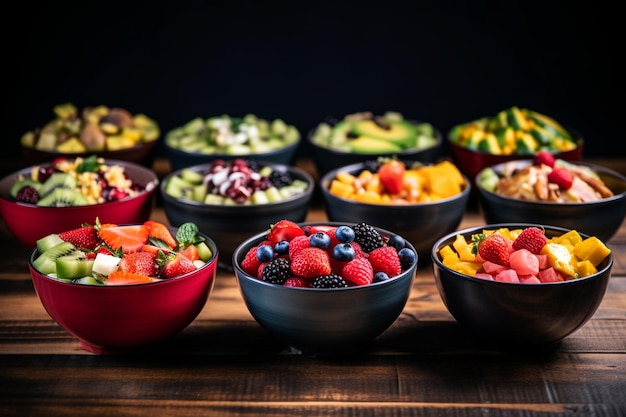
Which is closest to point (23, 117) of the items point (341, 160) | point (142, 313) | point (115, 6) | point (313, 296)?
A: point (115, 6)

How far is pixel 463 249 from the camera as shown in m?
2.17

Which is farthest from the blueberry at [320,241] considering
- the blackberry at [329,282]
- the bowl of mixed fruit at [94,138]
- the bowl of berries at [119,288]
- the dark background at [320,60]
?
the dark background at [320,60]

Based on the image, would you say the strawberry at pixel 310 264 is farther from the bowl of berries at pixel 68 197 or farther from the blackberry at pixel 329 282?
the bowl of berries at pixel 68 197

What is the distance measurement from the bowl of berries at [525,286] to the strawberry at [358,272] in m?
0.21

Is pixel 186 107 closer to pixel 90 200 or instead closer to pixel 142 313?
pixel 90 200

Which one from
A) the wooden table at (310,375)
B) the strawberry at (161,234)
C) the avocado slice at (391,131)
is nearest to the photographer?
the wooden table at (310,375)

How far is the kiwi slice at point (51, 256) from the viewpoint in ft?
6.72

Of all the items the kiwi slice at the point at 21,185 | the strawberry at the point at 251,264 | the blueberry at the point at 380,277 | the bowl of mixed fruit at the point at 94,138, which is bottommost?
the bowl of mixed fruit at the point at 94,138

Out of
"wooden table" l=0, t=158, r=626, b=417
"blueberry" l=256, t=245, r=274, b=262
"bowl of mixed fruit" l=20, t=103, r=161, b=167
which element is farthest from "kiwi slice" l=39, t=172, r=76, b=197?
"blueberry" l=256, t=245, r=274, b=262

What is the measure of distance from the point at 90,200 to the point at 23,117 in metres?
1.41

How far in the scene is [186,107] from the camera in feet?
12.7

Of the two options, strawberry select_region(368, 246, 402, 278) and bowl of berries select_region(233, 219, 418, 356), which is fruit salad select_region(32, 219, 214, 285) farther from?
strawberry select_region(368, 246, 402, 278)

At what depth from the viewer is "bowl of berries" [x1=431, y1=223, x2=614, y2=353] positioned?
A: 1945 millimetres

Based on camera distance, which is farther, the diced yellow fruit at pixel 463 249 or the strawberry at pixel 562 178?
the strawberry at pixel 562 178
